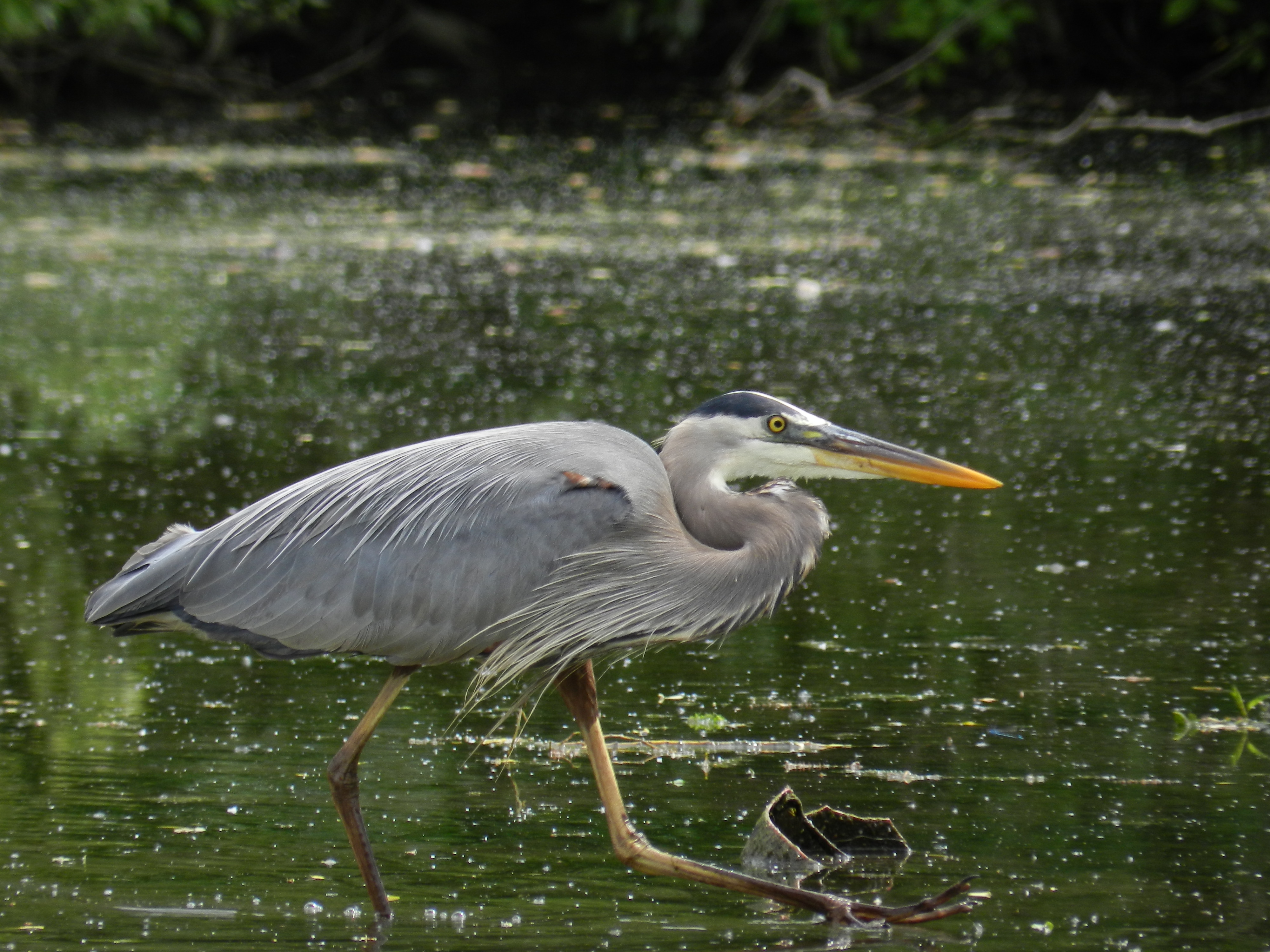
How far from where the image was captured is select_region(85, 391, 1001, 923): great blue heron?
3.49 m

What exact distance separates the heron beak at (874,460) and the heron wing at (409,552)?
35cm

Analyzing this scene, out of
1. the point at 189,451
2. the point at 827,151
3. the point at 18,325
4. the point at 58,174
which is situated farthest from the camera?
the point at 827,151

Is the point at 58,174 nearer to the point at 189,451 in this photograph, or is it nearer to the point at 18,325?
the point at 18,325

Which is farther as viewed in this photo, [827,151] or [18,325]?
[827,151]

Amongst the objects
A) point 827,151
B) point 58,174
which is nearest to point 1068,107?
point 827,151

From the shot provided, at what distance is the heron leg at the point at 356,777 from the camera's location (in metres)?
3.35

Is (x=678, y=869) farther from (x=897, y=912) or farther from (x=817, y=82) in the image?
(x=817, y=82)

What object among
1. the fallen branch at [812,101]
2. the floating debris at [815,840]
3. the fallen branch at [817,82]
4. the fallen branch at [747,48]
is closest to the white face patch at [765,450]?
the floating debris at [815,840]

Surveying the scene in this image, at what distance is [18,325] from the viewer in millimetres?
9008

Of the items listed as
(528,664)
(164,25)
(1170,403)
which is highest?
(164,25)

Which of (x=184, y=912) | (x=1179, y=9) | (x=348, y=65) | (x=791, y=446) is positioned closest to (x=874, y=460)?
(x=791, y=446)

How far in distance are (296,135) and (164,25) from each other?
5.27 m

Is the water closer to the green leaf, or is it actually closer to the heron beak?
the heron beak

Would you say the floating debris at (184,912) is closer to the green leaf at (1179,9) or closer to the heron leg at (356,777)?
the heron leg at (356,777)
